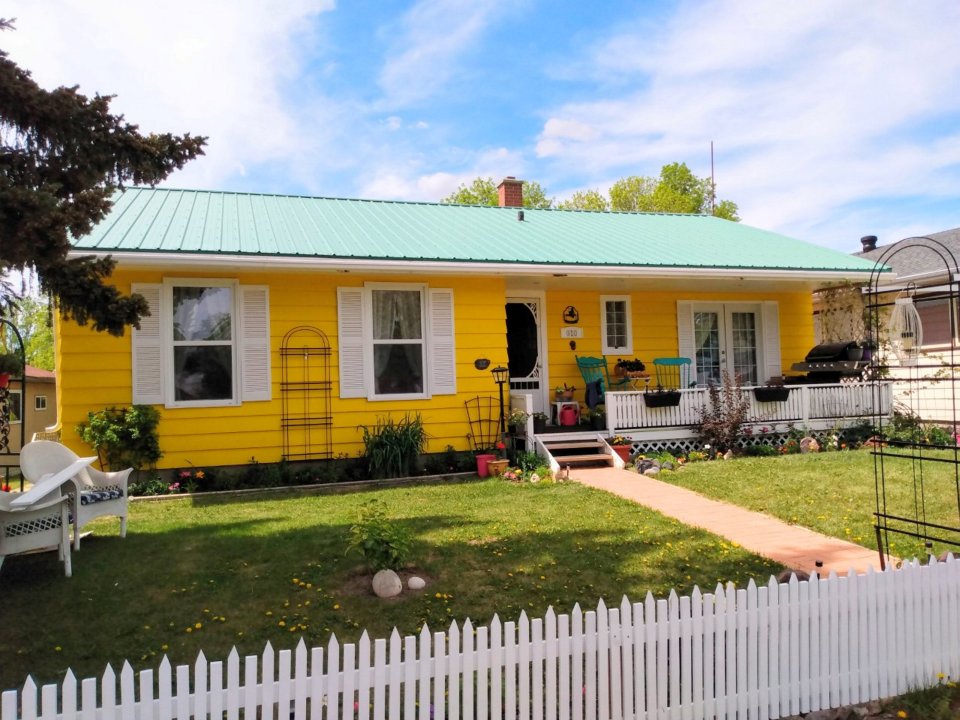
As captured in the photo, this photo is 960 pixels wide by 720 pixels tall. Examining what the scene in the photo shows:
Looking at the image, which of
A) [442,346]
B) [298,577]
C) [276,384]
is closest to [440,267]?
[442,346]

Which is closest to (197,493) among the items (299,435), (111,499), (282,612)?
(299,435)

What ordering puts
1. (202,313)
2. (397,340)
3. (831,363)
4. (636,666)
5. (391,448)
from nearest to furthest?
(636,666)
(202,313)
(391,448)
(397,340)
(831,363)

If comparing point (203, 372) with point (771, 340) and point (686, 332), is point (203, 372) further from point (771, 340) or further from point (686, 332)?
point (771, 340)

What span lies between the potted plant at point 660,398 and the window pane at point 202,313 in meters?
6.97

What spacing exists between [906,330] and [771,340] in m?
9.01

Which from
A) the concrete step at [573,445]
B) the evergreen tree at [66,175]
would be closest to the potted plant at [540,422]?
the concrete step at [573,445]

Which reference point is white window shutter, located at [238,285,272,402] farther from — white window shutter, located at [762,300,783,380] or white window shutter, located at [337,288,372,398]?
white window shutter, located at [762,300,783,380]

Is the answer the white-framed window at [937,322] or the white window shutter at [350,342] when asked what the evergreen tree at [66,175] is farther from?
the white-framed window at [937,322]

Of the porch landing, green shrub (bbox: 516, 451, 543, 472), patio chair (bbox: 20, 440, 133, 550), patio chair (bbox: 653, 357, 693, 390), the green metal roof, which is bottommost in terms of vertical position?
the porch landing

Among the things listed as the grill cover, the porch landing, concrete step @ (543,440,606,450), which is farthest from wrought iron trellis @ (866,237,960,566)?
concrete step @ (543,440,606,450)

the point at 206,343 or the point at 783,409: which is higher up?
the point at 206,343

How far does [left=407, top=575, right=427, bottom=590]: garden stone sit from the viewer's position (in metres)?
4.87

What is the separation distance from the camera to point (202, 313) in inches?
388

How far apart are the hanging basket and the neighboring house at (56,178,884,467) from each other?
334mm
